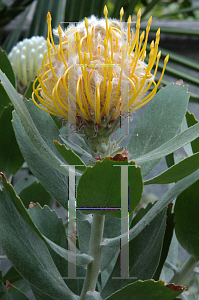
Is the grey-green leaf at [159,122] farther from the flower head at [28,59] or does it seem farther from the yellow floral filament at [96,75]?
the flower head at [28,59]

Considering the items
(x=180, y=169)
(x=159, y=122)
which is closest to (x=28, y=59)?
(x=159, y=122)

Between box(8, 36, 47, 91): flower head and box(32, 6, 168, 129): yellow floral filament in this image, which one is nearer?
box(32, 6, 168, 129): yellow floral filament

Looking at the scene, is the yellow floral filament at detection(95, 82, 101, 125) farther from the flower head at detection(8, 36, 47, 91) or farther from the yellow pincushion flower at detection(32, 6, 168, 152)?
the flower head at detection(8, 36, 47, 91)

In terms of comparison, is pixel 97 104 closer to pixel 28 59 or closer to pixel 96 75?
pixel 96 75

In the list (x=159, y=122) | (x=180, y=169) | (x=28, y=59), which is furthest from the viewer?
(x=28, y=59)

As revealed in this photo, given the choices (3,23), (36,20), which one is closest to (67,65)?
(36,20)

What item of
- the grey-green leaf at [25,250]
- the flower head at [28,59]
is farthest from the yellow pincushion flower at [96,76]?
the flower head at [28,59]

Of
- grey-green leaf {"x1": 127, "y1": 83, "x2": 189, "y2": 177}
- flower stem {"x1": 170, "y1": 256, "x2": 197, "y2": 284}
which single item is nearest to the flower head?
grey-green leaf {"x1": 127, "y1": 83, "x2": 189, "y2": 177}
